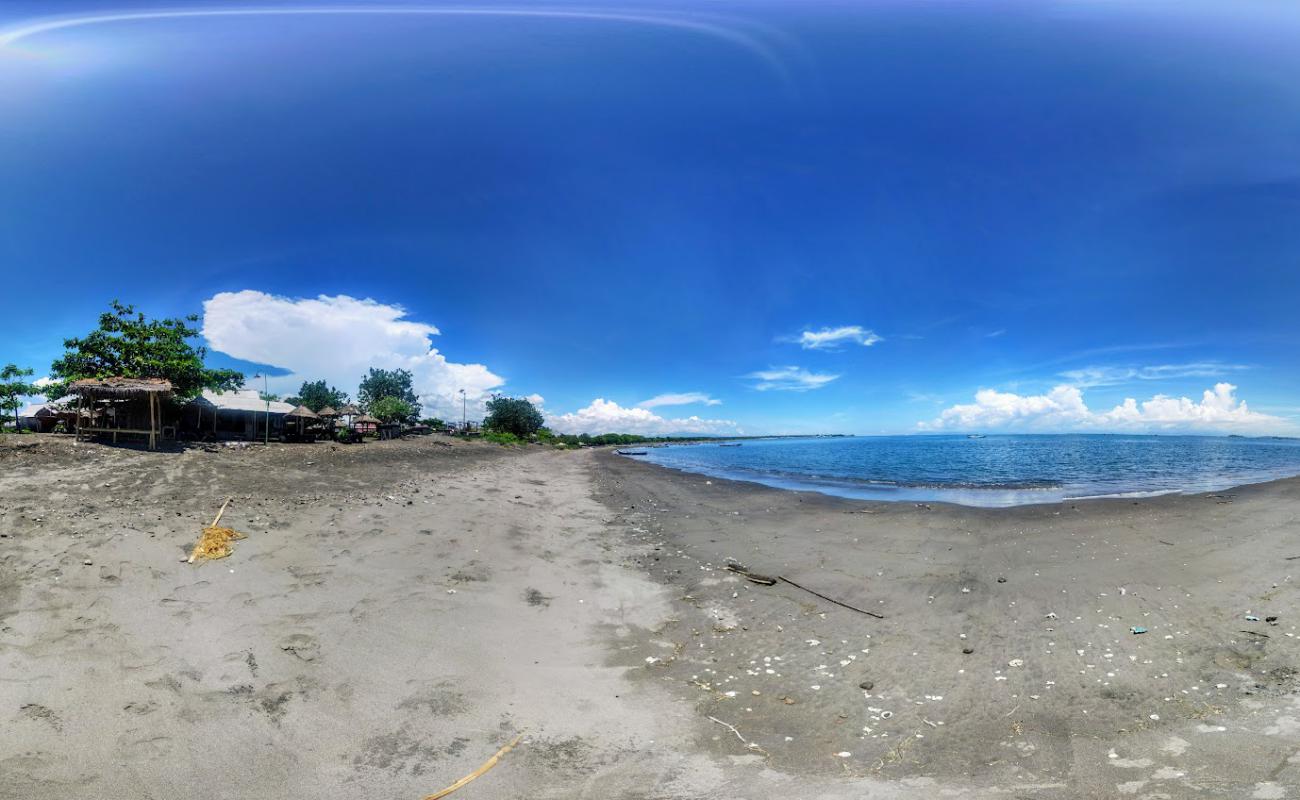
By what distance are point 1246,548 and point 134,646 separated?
19482 mm

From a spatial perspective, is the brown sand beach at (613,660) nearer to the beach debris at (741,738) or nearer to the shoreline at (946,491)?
A: the beach debris at (741,738)

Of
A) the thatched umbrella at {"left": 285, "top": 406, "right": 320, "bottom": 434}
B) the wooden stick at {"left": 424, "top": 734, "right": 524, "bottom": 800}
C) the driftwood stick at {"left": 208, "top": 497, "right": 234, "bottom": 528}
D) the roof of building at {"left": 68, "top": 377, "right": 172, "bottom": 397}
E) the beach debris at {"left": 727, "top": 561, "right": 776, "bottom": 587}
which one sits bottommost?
the beach debris at {"left": 727, "top": 561, "right": 776, "bottom": 587}

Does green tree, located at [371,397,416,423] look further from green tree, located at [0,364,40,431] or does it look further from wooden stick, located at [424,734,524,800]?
wooden stick, located at [424,734,524,800]

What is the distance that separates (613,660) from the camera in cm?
671

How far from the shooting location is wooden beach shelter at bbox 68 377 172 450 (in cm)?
2233

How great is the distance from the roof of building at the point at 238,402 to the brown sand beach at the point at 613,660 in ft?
99.5

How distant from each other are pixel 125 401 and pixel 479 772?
115 feet

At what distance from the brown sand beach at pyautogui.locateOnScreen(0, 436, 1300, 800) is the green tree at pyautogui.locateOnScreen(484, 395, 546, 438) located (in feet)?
235

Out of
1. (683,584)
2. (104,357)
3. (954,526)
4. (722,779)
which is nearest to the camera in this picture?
(722,779)

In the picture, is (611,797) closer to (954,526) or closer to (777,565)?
(777,565)

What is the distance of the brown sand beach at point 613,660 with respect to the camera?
4.27 meters

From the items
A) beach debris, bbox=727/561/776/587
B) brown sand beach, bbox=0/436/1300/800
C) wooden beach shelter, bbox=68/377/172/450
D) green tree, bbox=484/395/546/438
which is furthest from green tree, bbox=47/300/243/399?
green tree, bbox=484/395/546/438

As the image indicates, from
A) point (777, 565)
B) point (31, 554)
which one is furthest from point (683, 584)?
point (31, 554)

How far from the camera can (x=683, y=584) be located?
388 inches
